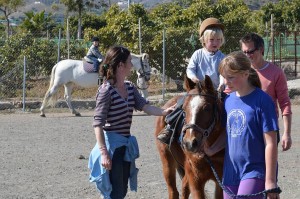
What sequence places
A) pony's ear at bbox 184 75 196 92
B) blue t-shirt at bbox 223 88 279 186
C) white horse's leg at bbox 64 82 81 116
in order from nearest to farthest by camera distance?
blue t-shirt at bbox 223 88 279 186
pony's ear at bbox 184 75 196 92
white horse's leg at bbox 64 82 81 116

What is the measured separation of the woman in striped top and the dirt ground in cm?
252

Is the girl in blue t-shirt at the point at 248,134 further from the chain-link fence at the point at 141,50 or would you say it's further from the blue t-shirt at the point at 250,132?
the chain-link fence at the point at 141,50

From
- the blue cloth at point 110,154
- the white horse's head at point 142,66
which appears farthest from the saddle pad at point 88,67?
the blue cloth at point 110,154

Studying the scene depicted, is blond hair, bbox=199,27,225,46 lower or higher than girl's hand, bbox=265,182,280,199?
higher

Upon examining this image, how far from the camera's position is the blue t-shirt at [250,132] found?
4492 mm

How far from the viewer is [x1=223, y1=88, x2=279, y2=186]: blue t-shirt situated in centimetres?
449

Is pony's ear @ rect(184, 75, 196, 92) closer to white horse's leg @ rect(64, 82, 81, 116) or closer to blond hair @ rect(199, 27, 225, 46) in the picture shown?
blond hair @ rect(199, 27, 225, 46)

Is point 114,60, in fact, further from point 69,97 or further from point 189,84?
point 69,97

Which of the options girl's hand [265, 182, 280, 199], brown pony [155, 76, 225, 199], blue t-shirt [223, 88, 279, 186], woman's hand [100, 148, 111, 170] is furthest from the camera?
woman's hand [100, 148, 111, 170]

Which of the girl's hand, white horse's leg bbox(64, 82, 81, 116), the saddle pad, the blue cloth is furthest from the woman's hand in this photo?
the saddle pad

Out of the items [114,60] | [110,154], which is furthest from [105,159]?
[114,60]

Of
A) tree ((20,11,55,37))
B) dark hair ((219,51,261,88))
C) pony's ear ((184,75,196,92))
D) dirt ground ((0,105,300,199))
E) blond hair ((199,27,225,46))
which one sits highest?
A: tree ((20,11,55,37))

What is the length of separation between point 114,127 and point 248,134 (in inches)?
49.8

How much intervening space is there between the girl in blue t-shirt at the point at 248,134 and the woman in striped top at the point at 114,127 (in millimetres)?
1025
